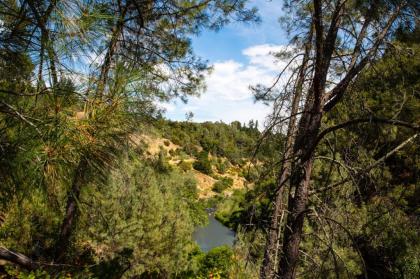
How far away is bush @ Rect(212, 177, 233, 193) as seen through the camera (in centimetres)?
5201

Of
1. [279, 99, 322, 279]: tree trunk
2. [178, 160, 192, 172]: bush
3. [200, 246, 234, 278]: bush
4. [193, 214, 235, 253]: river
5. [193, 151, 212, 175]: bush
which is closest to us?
[279, 99, 322, 279]: tree trunk

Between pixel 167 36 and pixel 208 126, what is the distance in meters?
71.8

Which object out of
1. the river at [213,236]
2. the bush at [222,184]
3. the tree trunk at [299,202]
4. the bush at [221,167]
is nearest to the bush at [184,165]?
the bush at [222,184]

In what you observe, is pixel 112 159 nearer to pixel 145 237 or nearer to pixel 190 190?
pixel 145 237

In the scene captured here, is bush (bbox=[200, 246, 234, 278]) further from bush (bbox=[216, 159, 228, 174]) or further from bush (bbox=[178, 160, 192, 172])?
bush (bbox=[216, 159, 228, 174])

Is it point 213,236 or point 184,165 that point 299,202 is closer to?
point 213,236

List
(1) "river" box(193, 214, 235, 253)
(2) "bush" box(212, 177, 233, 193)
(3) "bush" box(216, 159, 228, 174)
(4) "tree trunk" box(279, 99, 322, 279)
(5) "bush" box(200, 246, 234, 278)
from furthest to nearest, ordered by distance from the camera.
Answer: (3) "bush" box(216, 159, 228, 174) < (2) "bush" box(212, 177, 233, 193) < (1) "river" box(193, 214, 235, 253) < (5) "bush" box(200, 246, 234, 278) < (4) "tree trunk" box(279, 99, 322, 279)

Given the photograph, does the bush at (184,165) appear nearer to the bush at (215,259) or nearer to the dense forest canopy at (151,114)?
the bush at (215,259)

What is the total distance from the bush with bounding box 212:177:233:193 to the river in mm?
13635

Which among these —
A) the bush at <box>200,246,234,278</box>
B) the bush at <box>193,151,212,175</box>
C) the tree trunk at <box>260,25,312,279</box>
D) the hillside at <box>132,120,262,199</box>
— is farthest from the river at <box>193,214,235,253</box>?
the tree trunk at <box>260,25,312,279</box>

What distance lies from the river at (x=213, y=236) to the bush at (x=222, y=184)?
44.7 ft

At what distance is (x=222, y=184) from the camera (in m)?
53.1

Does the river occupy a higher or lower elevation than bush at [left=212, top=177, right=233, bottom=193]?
lower

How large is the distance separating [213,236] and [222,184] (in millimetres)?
21489
